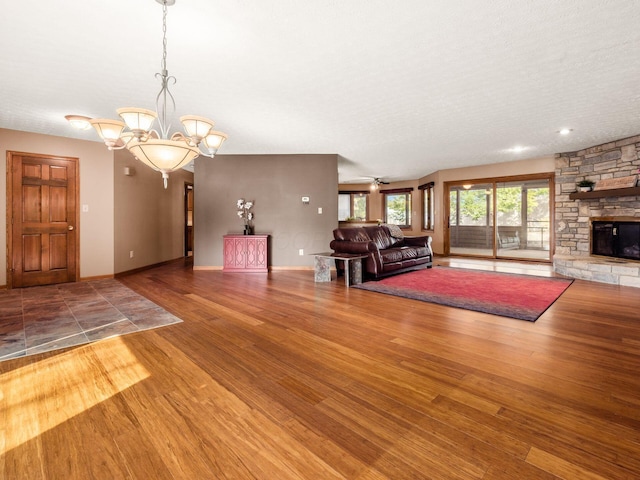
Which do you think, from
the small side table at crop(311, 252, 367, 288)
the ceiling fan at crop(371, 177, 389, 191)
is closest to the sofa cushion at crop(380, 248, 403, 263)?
the small side table at crop(311, 252, 367, 288)

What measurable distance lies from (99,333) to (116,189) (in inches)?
150

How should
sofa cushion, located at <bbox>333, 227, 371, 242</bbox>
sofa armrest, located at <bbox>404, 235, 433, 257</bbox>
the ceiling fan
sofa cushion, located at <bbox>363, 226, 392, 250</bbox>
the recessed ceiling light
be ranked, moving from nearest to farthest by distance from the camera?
sofa cushion, located at <bbox>333, 227, 371, 242</bbox> → sofa cushion, located at <bbox>363, 226, 392, 250</bbox> → the recessed ceiling light → sofa armrest, located at <bbox>404, 235, 433, 257</bbox> → the ceiling fan

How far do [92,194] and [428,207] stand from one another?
884 cm

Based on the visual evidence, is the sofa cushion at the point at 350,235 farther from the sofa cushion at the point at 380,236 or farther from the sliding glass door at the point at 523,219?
the sliding glass door at the point at 523,219

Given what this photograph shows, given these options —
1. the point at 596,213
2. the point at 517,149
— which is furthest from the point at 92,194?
the point at 596,213

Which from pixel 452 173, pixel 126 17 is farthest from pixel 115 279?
pixel 452 173

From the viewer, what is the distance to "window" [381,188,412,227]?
429 inches

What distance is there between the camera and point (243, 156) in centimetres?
659

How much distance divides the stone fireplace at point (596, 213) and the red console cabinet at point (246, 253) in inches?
222

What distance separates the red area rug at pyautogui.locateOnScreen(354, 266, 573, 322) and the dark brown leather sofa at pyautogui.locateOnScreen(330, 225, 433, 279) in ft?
0.70

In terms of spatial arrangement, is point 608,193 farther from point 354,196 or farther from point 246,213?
point 354,196

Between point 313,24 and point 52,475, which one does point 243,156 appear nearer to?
point 313,24

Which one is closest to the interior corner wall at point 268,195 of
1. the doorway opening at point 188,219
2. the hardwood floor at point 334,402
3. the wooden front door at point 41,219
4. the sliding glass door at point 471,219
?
the doorway opening at point 188,219

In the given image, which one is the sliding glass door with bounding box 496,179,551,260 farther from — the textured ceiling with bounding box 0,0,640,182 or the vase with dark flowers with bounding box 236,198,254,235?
the vase with dark flowers with bounding box 236,198,254,235
